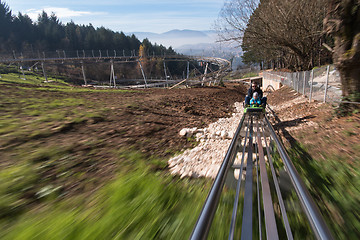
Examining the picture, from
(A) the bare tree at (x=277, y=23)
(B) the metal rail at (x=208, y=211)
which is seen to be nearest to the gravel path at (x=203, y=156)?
(B) the metal rail at (x=208, y=211)

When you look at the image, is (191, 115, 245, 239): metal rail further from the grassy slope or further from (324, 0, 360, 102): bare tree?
(324, 0, 360, 102): bare tree

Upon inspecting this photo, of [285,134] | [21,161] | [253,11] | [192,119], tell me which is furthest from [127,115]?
[253,11]

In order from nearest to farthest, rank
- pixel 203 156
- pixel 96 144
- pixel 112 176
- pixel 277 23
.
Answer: pixel 112 176
pixel 96 144
pixel 203 156
pixel 277 23

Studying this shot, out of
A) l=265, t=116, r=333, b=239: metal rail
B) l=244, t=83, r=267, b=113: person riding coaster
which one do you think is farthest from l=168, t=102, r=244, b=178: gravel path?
l=244, t=83, r=267, b=113: person riding coaster

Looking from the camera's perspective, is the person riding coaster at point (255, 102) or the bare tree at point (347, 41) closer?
the bare tree at point (347, 41)

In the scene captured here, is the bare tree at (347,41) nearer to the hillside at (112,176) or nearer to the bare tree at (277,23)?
the hillside at (112,176)

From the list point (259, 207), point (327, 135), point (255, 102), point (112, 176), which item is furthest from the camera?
point (255, 102)

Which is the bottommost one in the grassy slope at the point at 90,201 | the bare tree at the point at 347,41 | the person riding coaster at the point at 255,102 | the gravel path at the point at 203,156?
the gravel path at the point at 203,156

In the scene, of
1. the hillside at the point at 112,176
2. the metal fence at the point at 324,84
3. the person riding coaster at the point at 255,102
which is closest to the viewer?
the hillside at the point at 112,176

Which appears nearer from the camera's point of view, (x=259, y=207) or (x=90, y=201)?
(x=259, y=207)

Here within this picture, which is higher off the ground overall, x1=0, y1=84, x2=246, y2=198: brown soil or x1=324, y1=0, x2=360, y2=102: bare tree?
x1=324, y1=0, x2=360, y2=102: bare tree

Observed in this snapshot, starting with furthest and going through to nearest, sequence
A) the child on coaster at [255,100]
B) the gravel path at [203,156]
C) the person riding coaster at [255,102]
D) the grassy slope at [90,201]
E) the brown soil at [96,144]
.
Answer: the child on coaster at [255,100] < the person riding coaster at [255,102] < the gravel path at [203,156] < the brown soil at [96,144] < the grassy slope at [90,201]

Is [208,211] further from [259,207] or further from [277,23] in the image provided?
[277,23]

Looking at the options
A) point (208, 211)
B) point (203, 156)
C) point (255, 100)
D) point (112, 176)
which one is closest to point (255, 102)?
point (255, 100)
